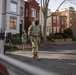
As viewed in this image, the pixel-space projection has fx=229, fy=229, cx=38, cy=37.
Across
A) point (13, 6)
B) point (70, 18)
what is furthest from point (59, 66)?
point (70, 18)

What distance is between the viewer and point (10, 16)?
37688 millimetres

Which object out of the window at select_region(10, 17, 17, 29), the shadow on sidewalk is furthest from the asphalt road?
the window at select_region(10, 17, 17, 29)

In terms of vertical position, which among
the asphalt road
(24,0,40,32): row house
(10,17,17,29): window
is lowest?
the asphalt road

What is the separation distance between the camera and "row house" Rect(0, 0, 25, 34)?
121 feet

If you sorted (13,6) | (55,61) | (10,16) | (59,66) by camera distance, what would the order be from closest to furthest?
(59,66), (55,61), (10,16), (13,6)

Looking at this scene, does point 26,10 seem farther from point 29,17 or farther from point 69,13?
point 69,13

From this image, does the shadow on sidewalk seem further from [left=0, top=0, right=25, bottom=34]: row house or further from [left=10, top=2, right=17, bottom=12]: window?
[left=10, top=2, right=17, bottom=12]: window

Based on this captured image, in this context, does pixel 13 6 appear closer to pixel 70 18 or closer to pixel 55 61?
pixel 55 61

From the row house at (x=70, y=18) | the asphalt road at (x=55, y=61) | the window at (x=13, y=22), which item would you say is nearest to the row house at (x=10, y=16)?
the window at (x=13, y=22)

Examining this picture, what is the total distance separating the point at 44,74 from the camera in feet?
4.71

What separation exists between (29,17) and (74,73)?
1491 inches

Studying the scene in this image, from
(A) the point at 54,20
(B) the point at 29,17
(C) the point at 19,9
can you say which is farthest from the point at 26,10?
(A) the point at 54,20

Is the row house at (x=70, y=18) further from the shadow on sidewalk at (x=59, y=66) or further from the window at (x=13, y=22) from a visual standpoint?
the shadow on sidewalk at (x=59, y=66)

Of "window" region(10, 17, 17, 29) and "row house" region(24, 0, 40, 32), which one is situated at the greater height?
"row house" region(24, 0, 40, 32)
